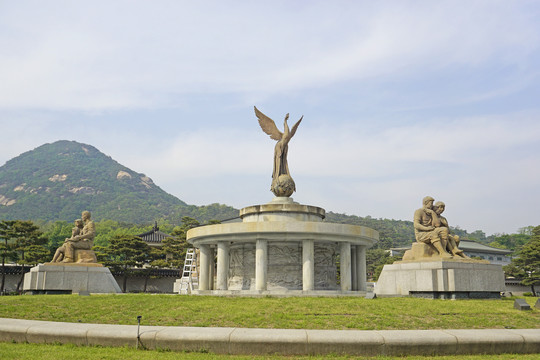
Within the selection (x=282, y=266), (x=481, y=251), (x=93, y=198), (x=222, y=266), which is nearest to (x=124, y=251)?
(x=222, y=266)

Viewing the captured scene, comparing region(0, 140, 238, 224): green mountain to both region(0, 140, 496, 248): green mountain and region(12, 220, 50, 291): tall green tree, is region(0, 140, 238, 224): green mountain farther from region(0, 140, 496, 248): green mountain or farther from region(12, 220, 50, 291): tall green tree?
region(12, 220, 50, 291): tall green tree

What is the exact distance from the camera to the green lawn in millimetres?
10492

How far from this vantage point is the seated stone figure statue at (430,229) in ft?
56.0

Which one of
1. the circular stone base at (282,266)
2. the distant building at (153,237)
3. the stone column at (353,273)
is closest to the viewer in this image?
the circular stone base at (282,266)

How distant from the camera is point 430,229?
17375 millimetres

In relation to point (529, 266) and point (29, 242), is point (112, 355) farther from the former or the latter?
point (529, 266)

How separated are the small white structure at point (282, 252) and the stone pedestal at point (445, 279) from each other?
68.6 inches

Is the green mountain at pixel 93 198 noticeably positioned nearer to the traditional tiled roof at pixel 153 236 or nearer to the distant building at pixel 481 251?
the distant building at pixel 481 251

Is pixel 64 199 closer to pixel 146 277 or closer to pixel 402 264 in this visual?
pixel 146 277

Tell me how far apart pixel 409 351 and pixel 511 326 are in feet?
12.2

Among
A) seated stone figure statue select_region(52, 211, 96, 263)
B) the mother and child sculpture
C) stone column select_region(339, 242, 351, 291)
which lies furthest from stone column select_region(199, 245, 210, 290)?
the mother and child sculpture

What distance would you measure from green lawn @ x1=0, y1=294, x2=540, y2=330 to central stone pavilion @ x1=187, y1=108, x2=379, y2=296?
3.89m

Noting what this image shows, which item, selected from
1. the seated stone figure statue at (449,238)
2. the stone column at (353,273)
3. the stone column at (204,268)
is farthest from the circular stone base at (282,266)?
the seated stone figure statue at (449,238)

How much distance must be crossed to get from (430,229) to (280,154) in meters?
7.76
